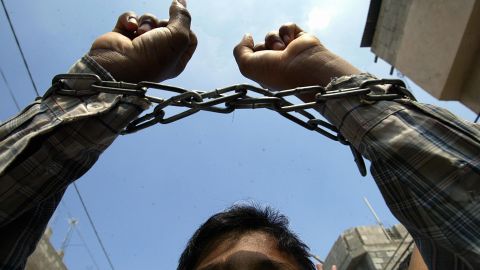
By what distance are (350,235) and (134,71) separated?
13.0 m

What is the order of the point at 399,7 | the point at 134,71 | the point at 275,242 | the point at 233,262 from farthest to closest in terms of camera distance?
the point at 399,7
the point at 275,242
the point at 233,262
the point at 134,71

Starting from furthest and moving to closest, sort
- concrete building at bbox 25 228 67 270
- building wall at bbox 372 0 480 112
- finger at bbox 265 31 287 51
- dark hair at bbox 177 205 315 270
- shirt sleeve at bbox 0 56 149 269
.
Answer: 1. concrete building at bbox 25 228 67 270
2. building wall at bbox 372 0 480 112
3. dark hair at bbox 177 205 315 270
4. finger at bbox 265 31 287 51
5. shirt sleeve at bbox 0 56 149 269

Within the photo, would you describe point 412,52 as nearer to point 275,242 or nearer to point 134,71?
point 275,242

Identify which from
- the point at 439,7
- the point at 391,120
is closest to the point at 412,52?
the point at 439,7

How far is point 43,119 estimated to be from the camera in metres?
1.18

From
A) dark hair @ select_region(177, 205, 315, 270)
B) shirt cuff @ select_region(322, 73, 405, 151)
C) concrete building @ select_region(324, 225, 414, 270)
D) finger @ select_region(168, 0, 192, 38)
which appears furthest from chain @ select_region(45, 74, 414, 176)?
concrete building @ select_region(324, 225, 414, 270)

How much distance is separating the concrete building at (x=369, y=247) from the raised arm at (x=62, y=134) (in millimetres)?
11615

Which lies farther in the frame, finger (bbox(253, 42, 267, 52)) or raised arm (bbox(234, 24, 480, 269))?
finger (bbox(253, 42, 267, 52))

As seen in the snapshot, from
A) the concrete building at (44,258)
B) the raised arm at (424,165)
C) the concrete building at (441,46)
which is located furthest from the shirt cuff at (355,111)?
the concrete building at (44,258)

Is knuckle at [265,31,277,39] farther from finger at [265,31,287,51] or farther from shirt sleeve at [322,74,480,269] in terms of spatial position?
shirt sleeve at [322,74,480,269]

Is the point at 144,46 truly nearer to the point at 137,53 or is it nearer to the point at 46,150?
the point at 137,53

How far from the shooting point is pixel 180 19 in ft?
5.03

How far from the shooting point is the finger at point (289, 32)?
1.62 metres

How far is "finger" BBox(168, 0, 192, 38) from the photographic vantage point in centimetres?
150
